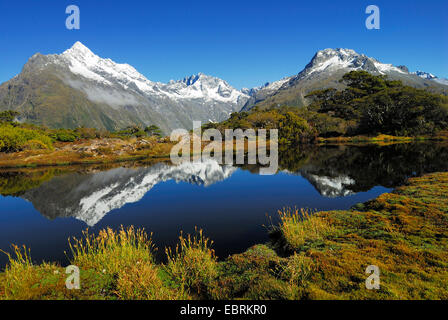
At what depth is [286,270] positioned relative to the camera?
31.6 ft

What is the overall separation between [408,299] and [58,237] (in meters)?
22.0

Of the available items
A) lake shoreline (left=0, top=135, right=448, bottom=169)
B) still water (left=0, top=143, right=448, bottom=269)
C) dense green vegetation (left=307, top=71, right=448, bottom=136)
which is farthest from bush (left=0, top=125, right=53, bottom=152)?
dense green vegetation (left=307, top=71, right=448, bottom=136)

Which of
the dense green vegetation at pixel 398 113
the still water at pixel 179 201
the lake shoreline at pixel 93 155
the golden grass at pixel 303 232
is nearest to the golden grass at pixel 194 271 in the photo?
the still water at pixel 179 201

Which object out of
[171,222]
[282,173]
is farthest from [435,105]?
[171,222]

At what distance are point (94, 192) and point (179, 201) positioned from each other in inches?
559

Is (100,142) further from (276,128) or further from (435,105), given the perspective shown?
(435,105)

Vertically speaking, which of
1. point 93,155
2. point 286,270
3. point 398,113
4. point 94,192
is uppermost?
point 398,113

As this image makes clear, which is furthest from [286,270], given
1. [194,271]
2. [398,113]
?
[398,113]

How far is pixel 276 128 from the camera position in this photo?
111 metres

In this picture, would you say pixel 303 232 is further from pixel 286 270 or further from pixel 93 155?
pixel 93 155

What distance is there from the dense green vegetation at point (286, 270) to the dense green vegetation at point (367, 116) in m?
94.5

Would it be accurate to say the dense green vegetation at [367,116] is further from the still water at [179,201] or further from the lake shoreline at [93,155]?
the still water at [179,201]

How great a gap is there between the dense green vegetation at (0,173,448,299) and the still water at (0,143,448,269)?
3061 mm
